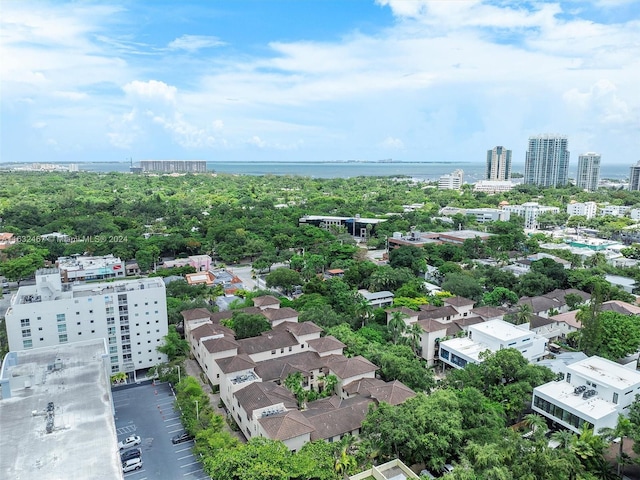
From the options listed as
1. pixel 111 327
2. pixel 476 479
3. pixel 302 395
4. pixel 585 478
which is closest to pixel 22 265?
pixel 111 327

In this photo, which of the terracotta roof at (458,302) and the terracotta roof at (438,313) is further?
the terracotta roof at (458,302)

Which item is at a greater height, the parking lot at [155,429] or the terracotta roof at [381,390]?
the terracotta roof at [381,390]

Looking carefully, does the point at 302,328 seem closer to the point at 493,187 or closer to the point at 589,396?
the point at 589,396

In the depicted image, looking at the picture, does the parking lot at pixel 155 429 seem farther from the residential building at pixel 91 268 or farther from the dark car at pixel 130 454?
the residential building at pixel 91 268

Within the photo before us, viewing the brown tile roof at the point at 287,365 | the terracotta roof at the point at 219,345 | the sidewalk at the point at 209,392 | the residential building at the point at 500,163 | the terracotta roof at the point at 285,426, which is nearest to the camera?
the terracotta roof at the point at 285,426

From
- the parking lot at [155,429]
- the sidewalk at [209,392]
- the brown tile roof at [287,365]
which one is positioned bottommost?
the parking lot at [155,429]

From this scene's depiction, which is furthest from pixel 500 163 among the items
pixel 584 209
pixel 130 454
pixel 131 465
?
pixel 131 465

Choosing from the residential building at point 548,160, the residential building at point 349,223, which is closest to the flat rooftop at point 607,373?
the residential building at point 349,223

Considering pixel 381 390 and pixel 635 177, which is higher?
pixel 635 177
